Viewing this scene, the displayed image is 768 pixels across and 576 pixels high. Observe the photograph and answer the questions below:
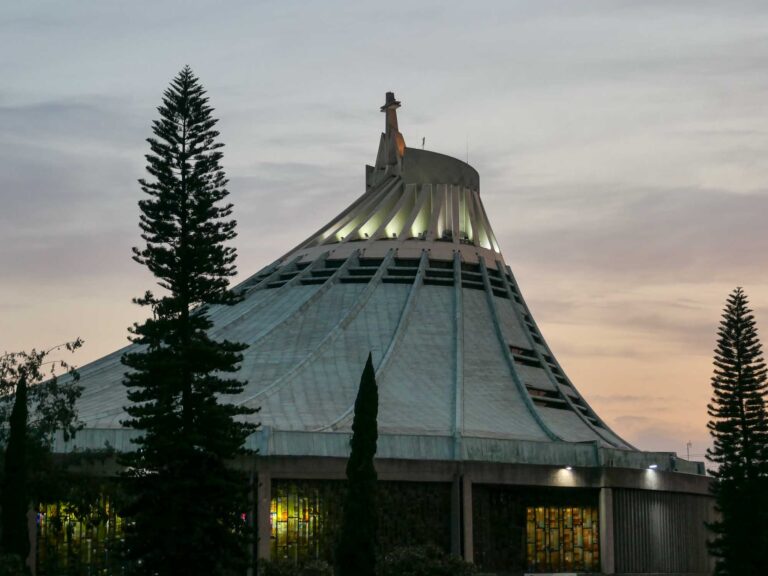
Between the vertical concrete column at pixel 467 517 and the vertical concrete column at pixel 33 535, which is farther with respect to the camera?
the vertical concrete column at pixel 467 517

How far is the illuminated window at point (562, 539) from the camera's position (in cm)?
4691

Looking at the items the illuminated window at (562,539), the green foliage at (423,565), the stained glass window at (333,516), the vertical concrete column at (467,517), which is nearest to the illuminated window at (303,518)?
the stained glass window at (333,516)

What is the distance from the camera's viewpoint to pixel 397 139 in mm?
62188

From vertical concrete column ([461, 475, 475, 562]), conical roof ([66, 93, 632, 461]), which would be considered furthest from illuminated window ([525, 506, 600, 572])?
vertical concrete column ([461, 475, 475, 562])

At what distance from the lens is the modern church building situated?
143 ft

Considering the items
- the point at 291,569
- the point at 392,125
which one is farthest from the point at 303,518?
the point at 392,125

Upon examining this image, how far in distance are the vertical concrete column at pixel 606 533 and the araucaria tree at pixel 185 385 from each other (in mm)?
13144

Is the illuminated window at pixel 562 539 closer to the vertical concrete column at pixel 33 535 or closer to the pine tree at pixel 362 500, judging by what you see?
the pine tree at pixel 362 500

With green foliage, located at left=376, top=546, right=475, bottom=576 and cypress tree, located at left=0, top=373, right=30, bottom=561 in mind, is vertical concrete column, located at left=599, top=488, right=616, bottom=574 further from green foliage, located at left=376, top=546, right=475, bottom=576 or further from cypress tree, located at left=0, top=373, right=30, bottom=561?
cypress tree, located at left=0, top=373, right=30, bottom=561

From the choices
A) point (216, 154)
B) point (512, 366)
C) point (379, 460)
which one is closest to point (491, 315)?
point (512, 366)

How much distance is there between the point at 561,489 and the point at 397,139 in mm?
19225

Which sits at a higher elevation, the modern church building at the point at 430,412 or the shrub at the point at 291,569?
the modern church building at the point at 430,412

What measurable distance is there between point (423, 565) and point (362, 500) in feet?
9.89

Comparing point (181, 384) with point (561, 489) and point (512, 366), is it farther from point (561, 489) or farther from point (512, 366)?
point (512, 366)
